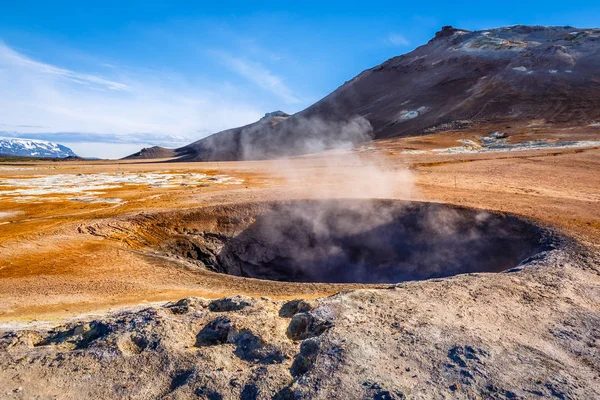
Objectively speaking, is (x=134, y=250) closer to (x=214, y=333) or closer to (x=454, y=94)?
(x=214, y=333)

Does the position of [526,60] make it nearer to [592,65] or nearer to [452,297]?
[592,65]

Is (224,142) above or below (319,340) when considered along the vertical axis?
above

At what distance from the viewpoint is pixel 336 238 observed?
14406 mm

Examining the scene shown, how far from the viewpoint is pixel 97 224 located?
42.3 ft

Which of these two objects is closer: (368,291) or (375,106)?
(368,291)

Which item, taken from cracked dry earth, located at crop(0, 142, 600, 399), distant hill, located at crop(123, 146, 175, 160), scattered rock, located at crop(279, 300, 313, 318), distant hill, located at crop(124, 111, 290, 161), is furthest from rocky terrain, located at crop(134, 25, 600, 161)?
scattered rock, located at crop(279, 300, 313, 318)

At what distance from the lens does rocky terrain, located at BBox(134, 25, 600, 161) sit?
5912 centimetres

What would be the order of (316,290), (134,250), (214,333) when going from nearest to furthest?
(214,333)
(316,290)
(134,250)

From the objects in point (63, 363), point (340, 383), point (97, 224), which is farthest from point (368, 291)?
point (97, 224)

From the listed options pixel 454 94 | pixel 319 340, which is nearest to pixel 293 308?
pixel 319 340

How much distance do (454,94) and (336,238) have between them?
229ft

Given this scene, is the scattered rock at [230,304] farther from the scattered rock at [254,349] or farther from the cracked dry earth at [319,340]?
the scattered rock at [254,349]

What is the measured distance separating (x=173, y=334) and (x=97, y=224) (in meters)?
9.54

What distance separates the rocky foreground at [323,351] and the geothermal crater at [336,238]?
5963 millimetres
